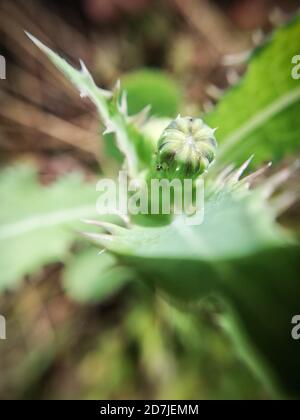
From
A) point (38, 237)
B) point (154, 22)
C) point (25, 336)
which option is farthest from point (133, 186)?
point (154, 22)

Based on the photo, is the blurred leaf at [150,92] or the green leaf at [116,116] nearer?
the green leaf at [116,116]

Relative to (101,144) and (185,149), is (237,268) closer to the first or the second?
(185,149)

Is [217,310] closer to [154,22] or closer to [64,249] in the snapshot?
[64,249]

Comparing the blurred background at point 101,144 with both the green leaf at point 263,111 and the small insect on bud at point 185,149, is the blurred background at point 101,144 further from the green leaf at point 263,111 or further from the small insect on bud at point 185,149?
the small insect on bud at point 185,149

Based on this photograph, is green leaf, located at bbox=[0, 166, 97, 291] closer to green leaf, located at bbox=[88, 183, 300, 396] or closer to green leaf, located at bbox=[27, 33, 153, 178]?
green leaf, located at bbox=[27, 33, 153, 178]

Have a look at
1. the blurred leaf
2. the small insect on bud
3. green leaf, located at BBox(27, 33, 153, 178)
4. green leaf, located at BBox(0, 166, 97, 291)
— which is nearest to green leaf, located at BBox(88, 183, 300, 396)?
the small insect on bud

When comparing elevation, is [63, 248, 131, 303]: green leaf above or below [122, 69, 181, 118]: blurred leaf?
below

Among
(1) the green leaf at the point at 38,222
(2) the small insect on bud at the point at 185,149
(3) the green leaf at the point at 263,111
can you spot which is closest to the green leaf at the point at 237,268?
(2) the small insect on bud at the point at 185,149
